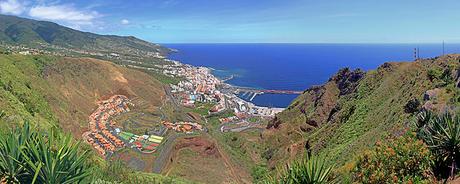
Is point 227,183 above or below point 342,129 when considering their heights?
below

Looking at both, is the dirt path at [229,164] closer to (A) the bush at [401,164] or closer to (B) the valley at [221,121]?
(B) the valley at [221,121]

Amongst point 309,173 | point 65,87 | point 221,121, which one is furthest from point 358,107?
point 65,87

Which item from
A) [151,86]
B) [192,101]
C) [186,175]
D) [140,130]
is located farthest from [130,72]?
[186,175]

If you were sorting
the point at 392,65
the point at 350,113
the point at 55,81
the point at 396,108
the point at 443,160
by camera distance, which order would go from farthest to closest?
the point at 55,81 → the point at 392,65 → the point at 350,113 → the point at 396,108 → the point at 443,160

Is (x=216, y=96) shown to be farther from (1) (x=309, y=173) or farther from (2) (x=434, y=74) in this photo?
(1) (x=309, y=173)

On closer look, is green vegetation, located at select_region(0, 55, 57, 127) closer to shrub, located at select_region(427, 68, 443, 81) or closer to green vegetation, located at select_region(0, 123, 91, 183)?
green vegetation, located at select_region(0, 123, 91, 183)

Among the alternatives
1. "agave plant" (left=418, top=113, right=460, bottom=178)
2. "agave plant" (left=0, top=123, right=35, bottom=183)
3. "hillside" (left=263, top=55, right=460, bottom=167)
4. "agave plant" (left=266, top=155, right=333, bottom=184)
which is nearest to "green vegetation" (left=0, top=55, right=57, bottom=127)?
"agave plant" (left=0, top=123, right=35, bottom=183)

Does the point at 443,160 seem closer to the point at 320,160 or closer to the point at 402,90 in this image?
the point at 320,160
